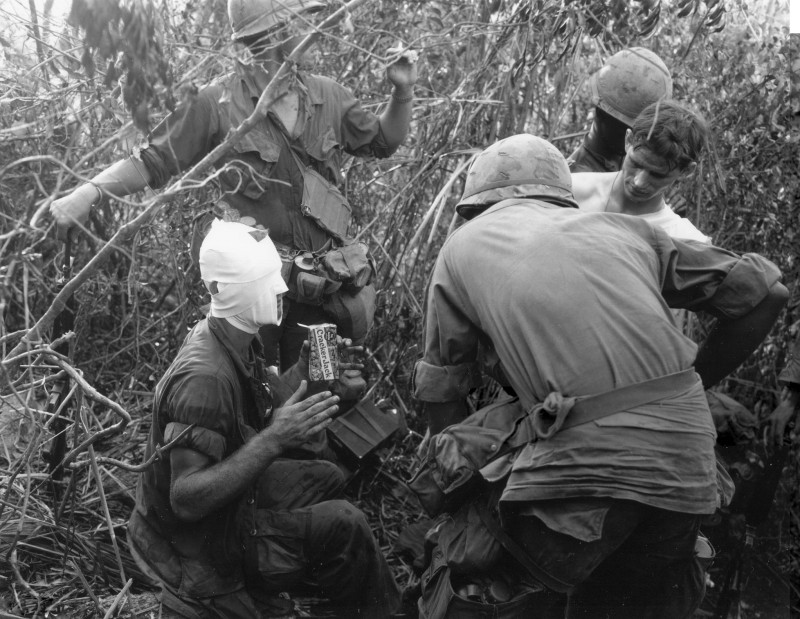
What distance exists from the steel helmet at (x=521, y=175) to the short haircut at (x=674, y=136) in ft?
1.62

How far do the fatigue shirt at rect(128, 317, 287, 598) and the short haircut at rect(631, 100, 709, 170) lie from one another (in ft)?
5.38

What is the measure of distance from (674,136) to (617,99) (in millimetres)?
694

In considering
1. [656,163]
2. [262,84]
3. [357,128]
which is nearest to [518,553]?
[656,163]

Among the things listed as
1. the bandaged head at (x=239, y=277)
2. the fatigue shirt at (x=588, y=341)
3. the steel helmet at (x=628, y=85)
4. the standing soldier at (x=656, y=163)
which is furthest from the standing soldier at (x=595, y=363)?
the steel helmet at (x=628, y=85)

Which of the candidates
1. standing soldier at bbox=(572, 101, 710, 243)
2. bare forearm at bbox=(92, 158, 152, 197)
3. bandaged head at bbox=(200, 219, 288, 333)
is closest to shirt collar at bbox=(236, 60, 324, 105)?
bare forearm at bbox=(92, 158, 152, 197)

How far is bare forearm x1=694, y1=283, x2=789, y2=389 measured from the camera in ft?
9.30

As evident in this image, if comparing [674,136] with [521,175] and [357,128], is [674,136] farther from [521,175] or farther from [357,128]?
[357,128]

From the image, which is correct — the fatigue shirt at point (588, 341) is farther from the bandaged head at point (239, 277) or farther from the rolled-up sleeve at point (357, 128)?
the rolled-up sleeve at point (357, 128)

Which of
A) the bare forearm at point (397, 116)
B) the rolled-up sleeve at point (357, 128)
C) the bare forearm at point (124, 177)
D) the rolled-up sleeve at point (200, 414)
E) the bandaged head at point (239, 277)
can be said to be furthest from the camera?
the rolled-up sleeve at point (357, 128)

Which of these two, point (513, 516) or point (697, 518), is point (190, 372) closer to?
point (513, 516)

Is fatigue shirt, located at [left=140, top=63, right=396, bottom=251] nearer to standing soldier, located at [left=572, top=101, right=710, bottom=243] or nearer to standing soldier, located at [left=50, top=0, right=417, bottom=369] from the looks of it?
standing soldier, located at [left=50, top=0, right=417, bottom=369]

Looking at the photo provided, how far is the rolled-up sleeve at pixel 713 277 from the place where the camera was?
2.76m

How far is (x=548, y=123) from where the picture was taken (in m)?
5.08

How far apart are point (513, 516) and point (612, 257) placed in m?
0.80
